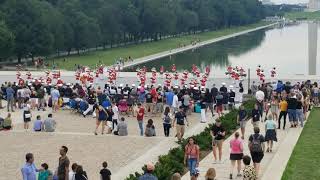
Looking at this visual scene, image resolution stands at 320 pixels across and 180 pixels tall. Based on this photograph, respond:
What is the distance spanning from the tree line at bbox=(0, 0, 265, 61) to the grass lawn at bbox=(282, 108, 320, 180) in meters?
49.5

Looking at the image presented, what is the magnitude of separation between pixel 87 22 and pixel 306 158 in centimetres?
7246

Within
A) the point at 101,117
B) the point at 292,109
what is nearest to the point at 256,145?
the point at 292,109

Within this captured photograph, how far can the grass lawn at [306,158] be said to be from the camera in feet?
60.9

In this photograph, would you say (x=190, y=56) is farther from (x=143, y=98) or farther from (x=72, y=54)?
(x=143, y=98)

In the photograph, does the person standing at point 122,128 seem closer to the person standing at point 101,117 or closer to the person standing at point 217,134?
the person standing at point 101,117

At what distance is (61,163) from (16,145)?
908 cm

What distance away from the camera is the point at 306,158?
20766mm

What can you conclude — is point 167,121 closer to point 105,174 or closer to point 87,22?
point 105,174

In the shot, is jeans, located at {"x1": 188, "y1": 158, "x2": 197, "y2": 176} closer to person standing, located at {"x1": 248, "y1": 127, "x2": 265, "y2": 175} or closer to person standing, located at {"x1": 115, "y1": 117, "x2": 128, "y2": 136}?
person standing, located at {"x1": 248, "y1": 127, "x2": 265, "y2": 175}

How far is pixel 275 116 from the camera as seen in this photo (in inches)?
1115

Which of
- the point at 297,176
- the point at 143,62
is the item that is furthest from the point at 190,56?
the point at 297,176

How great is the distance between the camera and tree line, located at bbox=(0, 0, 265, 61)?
77688 mm

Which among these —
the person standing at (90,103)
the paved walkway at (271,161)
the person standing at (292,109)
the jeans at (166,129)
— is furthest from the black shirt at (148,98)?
the person standing at (292,109)

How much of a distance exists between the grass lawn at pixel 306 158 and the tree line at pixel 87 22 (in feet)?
162
